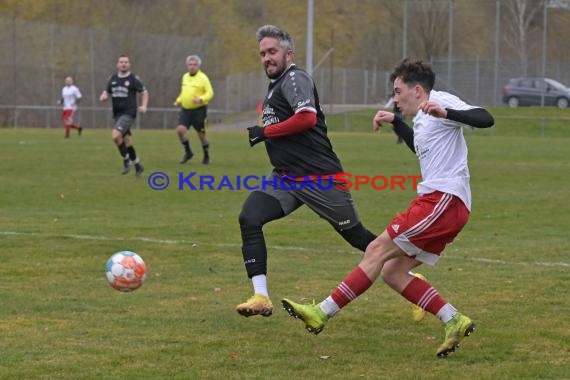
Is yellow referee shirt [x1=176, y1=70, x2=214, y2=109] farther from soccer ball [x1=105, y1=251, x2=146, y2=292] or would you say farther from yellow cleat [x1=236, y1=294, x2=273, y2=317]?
yellow cleat [x1=236, y1=294, x2=273, y2=317]

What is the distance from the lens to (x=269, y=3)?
7769 cm

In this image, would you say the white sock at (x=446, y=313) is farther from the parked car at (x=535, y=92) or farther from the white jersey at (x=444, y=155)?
the parked car at (x=535, y=92)

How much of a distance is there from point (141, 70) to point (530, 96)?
1895 centimetres

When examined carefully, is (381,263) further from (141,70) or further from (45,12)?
(45,12)

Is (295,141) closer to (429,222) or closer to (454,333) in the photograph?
(429,222)

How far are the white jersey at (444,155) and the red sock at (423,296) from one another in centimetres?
54

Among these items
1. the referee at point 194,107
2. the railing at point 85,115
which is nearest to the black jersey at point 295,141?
the referee at point 194,107

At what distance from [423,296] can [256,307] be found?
0.98 m

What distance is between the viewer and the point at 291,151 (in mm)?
6914

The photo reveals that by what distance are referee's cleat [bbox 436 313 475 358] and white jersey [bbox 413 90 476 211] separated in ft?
2.12

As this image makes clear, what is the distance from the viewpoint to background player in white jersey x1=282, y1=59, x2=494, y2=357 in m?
5.83

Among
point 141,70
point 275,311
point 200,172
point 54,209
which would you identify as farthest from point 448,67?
point 275,311

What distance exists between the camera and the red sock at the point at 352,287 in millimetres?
6008

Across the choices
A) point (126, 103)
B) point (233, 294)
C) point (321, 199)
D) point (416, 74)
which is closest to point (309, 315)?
point (321, 199)
